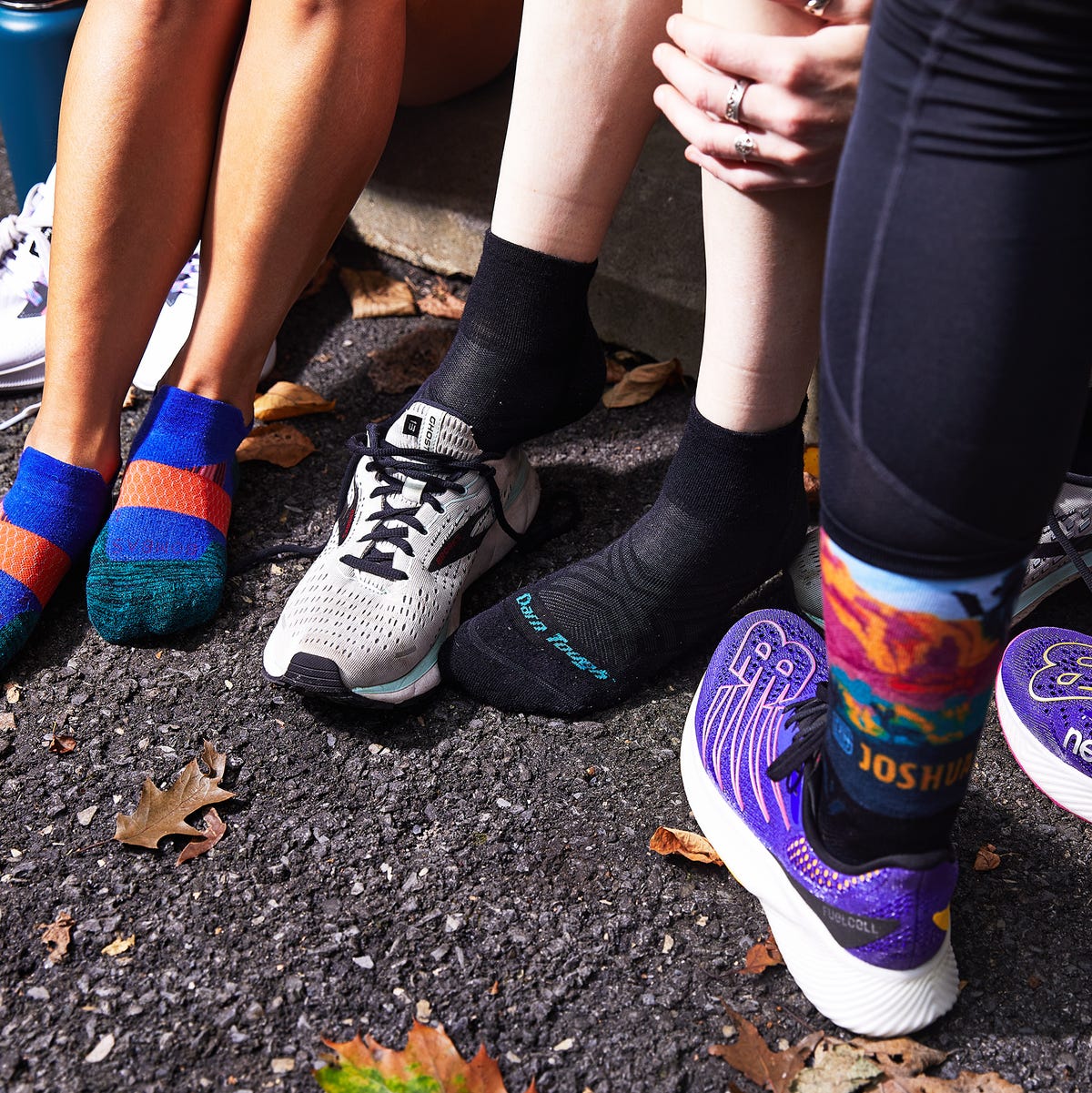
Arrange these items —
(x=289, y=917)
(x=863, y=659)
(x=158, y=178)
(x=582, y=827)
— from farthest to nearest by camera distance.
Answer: (x=158, y=178), (x=582, y=827), (x=289, y=917), (x=863, y=659)

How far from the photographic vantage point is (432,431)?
1.52 metres

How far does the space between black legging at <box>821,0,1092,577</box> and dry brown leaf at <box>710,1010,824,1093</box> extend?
23.6 inches

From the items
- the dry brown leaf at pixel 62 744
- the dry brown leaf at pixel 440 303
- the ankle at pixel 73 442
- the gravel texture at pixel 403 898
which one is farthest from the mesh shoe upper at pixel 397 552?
the dry brown leaf at pixel 440 303

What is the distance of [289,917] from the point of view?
1.20 metres

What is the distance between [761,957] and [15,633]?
1.16 meters

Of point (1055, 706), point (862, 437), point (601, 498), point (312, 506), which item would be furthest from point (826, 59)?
point (312, 506)

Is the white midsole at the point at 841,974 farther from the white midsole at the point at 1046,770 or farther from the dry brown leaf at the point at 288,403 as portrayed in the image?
the dry brown leaf at the point at 288,403

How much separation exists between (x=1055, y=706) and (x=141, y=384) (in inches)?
69.5

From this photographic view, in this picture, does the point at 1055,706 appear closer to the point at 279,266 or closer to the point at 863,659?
the point at 863,659

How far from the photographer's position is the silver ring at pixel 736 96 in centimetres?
103

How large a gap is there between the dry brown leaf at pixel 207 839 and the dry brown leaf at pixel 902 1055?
81 cm

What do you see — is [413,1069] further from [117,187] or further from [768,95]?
[117,187]

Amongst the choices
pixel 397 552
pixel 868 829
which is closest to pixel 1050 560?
pixel 868 829

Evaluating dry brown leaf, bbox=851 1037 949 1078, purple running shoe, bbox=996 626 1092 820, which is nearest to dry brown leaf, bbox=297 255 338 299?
purple running shoe, bbox=996 626 1092 820
